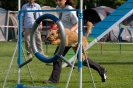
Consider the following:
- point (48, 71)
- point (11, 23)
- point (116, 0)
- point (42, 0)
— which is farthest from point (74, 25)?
point (116, 0)

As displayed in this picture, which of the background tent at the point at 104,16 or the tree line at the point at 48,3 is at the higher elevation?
the tree line at the point at 48,3

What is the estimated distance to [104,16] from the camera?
2797cm

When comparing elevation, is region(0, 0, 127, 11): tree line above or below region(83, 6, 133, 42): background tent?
above

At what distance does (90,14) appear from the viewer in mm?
29484

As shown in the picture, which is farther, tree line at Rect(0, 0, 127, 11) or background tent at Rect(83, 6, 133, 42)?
tree line at Rect(0, 0, 127, 11)

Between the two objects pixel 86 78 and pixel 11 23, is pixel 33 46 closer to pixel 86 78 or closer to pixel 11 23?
pixel 86 78

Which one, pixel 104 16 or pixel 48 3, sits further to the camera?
pixel 48 3

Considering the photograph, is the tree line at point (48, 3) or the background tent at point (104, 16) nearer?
the background tent at point (104, 16)

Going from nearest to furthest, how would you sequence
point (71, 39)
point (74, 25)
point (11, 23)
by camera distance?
point (71, 39) → point (74, 25) → point (11, 23)

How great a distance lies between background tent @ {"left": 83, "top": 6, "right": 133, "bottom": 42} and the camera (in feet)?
85.2

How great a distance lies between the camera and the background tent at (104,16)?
26.0m

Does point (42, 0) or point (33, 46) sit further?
point (42, 0)

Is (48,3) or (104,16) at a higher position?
(48,3)

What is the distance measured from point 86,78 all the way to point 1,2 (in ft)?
114
